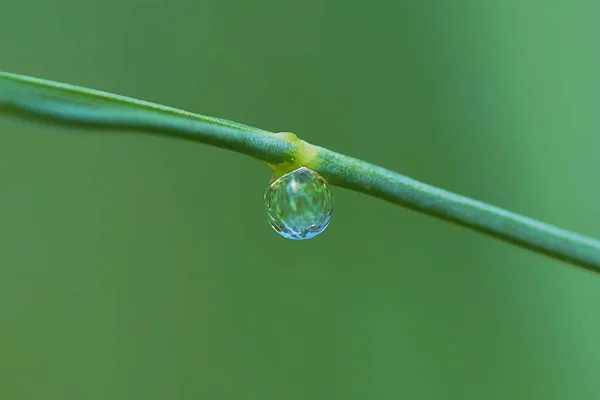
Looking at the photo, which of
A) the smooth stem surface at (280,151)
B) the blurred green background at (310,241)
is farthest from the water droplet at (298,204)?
the blurred green background at (310,241)

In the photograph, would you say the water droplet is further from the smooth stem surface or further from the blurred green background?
the blurred green background

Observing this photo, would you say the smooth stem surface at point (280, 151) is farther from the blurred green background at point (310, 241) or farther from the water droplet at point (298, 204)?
the blurred green background at point (310, 241)

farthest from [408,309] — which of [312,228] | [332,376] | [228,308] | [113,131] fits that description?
[113,131]

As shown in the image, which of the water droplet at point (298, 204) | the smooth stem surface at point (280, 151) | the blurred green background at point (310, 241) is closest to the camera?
the smooth stem surface at point (280, 151)

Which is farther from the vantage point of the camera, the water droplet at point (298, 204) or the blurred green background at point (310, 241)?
the blurred green background at point (310, 241)

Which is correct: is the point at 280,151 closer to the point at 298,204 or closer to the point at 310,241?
the point at 298,204
